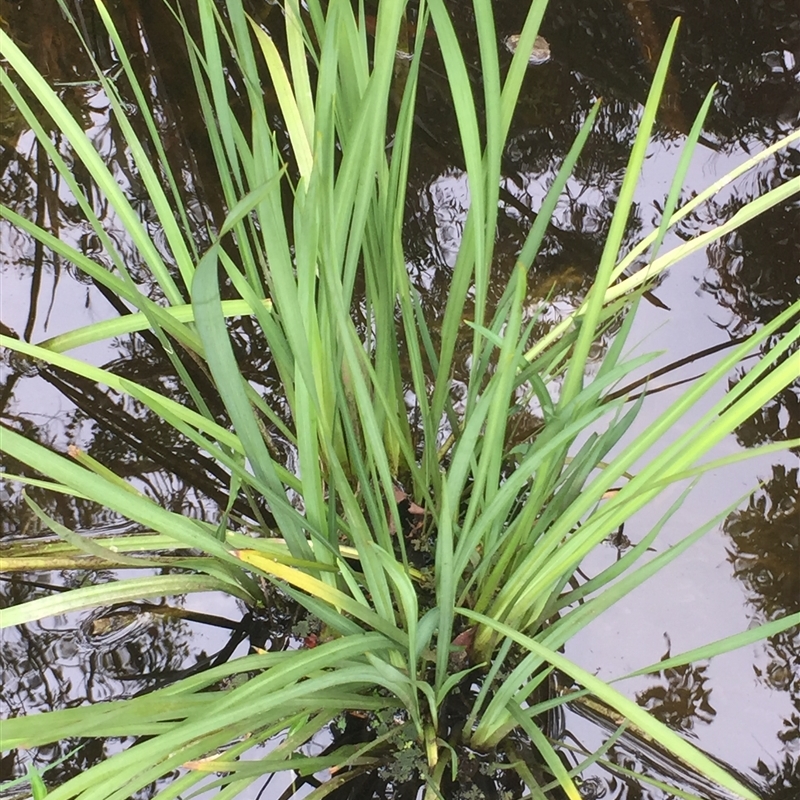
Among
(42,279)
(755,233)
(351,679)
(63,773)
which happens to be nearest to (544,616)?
(351,679)

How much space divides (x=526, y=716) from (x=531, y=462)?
21cm

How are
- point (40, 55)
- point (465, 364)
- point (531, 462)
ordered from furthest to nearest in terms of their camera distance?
1. point (40, 55)
2. point (465, 364)
3. point (531, 462)

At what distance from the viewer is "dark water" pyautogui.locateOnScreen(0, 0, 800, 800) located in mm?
659

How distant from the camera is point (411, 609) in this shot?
457 millimetres

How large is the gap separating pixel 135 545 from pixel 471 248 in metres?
0.37

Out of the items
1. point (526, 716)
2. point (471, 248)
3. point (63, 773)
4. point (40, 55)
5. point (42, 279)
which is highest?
point (40, 55)

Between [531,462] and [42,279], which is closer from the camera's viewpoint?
[531,462]

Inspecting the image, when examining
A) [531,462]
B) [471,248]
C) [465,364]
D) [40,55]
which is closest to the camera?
[531,462]

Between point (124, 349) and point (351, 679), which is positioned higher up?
point (124, 349)

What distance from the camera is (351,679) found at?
1.55 feet

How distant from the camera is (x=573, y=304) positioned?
0.83 metres

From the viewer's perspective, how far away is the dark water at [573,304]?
0.66 m

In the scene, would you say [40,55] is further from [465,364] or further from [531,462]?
[531,462]

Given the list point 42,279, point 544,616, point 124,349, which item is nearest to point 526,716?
point 544,616
